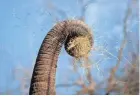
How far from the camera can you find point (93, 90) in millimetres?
10680

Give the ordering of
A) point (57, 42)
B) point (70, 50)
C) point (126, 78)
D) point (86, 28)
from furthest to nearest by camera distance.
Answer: point (126, 78), point (70, 50), point (86, 28), point (57, 42)

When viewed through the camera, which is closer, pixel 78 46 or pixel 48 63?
pixel 48 63

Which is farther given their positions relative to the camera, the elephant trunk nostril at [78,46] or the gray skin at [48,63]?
the elephant trunk nostril at [78,46]

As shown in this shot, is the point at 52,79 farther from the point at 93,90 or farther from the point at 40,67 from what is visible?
the point at 93,90

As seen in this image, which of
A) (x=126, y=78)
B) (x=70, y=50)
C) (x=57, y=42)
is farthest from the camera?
(x=126, y=78)

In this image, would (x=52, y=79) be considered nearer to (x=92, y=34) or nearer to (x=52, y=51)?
(x=52, y=51)

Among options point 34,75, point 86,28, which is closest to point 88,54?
point 86,28

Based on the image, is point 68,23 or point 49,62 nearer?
point 49,62

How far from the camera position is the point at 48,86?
2666 mm

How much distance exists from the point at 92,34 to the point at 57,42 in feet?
1.53

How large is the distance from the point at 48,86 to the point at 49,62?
0.16m

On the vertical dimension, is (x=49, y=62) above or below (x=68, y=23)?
below

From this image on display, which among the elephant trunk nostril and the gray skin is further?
the elephant trunk nostril

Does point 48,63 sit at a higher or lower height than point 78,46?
lower
